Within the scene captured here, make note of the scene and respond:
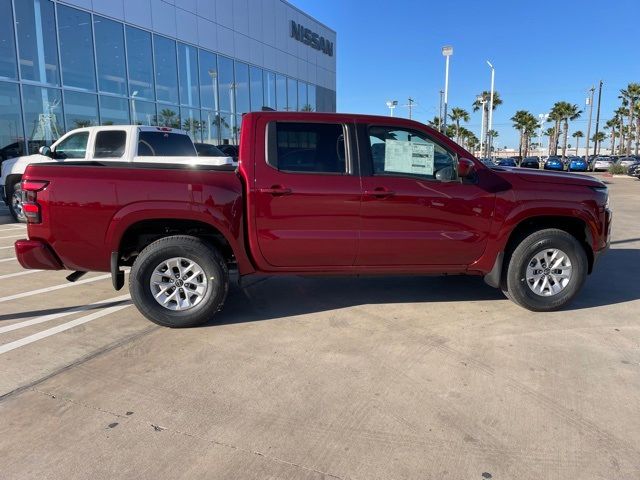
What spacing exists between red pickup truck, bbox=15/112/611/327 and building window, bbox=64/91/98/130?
1407cm

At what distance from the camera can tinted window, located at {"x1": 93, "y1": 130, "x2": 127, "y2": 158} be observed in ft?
29.9

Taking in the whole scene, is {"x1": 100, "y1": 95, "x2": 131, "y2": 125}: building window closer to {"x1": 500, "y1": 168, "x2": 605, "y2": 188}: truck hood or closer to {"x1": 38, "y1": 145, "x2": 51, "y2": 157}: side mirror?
{"x1": 38, "y1": 145, "x2": 51, "y2": 157}: side mirror

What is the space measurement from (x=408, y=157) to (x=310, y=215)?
1.11 m

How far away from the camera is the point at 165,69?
20594mm

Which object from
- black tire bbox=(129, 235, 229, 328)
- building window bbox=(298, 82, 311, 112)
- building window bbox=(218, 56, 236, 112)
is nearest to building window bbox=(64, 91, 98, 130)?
building window bbox=(218, 56, 236, 112)

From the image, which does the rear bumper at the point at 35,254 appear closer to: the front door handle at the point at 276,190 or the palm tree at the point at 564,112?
the front door handle at the point at 276,190

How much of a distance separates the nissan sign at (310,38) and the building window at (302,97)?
2.77m

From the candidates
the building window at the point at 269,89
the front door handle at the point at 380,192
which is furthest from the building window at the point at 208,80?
the front door handle at the point at 380,192

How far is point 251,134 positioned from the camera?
4.53 metres

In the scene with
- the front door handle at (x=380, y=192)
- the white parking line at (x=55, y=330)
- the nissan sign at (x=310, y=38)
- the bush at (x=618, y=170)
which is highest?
the nissan sign at (x=310, y=38)

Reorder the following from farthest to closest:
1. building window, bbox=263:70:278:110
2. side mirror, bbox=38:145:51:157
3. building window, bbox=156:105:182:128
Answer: building window, bbox=263:70:278:110 → building window, bbox=156:105:182:128 → side mirror, bbox=38:145:51:157

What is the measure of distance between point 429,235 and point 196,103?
2021cm

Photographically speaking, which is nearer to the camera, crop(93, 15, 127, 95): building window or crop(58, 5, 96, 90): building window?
crop(58, 5, 96, 90): building window

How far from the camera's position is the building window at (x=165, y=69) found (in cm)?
2017
